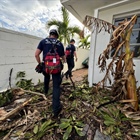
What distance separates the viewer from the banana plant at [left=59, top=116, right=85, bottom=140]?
179cm

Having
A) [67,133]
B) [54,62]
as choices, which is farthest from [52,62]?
[67,133]

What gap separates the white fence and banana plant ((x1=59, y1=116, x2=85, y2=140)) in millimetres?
2209

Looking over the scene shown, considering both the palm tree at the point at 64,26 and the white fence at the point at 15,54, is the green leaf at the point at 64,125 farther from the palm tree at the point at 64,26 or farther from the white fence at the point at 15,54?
the palm tree at the point at 64,26

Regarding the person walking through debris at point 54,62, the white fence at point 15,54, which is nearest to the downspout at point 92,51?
the person walking through debris at point 54,62

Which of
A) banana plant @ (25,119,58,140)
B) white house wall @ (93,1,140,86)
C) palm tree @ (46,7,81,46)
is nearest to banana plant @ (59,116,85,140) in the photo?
banana plant @ (25,119,58,140)

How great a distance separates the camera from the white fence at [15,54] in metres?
3.14

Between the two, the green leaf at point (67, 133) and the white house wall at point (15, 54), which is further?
the white house wall at point (15, 54)

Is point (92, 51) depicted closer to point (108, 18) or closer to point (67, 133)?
point (108, 18)

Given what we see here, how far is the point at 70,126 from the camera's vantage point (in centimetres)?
192

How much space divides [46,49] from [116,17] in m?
2.63

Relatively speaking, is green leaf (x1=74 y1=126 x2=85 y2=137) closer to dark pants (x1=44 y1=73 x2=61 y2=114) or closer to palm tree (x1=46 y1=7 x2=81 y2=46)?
dark pants (x1=44 y1=73 x2=61 y2=114)

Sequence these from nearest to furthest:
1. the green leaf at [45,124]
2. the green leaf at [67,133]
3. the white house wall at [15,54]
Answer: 1. the green leaf at [67,133]
2. the green leaf at [45,124]
3. the white house wall at [15,54]

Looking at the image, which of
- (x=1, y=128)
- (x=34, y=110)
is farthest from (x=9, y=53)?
(x=1, y=128)

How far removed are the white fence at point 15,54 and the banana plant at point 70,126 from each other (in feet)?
7.25
